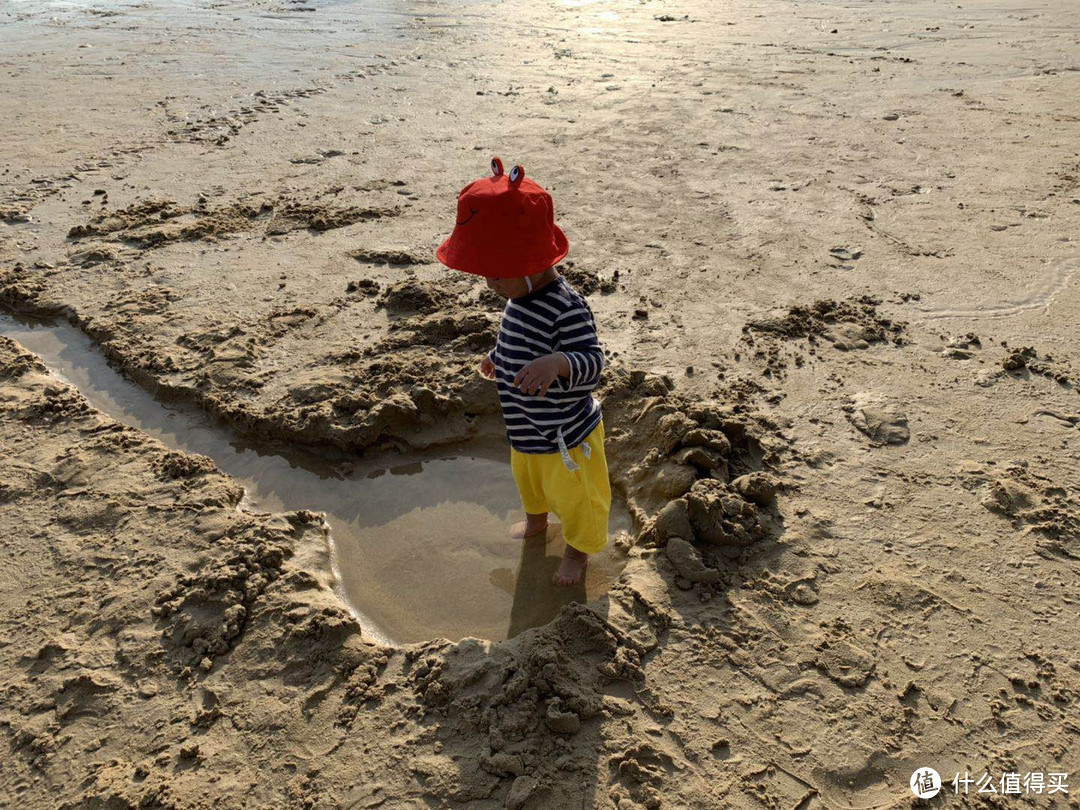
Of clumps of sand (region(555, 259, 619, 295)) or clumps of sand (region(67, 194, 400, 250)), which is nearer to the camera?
clumps of sand (region(555, 259, 619, 295))

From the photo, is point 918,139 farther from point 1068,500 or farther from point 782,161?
point 1068,500

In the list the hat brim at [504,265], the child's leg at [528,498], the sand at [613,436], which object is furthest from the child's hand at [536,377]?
the sand at [613,436]

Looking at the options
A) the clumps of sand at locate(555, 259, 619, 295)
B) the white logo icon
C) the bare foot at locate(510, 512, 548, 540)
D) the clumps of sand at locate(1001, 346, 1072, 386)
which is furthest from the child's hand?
the clumps of sand at locate(1001, 346, 1072, 386)

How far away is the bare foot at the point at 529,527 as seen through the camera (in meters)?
2.97

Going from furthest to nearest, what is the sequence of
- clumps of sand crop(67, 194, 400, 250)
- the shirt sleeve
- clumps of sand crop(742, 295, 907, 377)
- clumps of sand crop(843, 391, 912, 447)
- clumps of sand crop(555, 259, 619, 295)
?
clumps of sand crop(67, 194, 400, 250) < clumps of sand crop(555, 259, 619, 295) < clumps of sand crop(742, 295, 907, 377) < clumps of sand crop(843, 391, 912, 447) < the shirt sleeve

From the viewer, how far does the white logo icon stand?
2012 mm

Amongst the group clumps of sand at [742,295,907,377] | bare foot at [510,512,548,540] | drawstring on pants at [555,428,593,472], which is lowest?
bare foot at [510,512,548,540]

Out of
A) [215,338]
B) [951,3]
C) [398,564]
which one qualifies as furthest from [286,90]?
[951,3]

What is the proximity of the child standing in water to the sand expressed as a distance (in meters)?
0.33

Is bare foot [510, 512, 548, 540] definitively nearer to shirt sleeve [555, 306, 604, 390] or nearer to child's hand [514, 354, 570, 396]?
shirt sleeve [555, 306, 604, 390]

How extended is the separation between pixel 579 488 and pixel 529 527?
0.51 m

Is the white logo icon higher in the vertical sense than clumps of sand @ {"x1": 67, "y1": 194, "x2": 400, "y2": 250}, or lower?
lower

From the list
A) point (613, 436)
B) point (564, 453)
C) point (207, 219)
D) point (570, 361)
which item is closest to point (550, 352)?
point (570, 361)

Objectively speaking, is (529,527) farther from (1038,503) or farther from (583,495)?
(1038,503)
